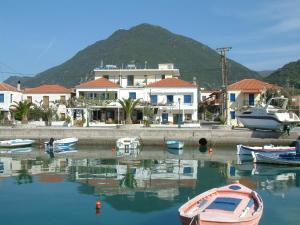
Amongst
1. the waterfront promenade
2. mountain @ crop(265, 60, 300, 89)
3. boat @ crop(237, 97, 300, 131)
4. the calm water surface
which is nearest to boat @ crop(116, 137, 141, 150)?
the calm water surface

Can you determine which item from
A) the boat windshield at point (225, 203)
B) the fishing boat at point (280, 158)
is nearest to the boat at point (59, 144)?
the fishing boat at point (280, 158)

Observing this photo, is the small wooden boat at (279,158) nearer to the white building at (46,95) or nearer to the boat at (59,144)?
the boat at (59,144)

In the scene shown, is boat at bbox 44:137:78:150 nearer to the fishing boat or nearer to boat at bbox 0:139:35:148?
boat at bbox 0:139:35:148

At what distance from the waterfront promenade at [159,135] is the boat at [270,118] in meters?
1.11

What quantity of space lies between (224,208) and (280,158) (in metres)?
22.3

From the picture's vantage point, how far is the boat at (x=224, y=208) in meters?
14.9

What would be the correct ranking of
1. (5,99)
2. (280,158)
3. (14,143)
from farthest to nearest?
(5,99) → (14,143) → (280,158)

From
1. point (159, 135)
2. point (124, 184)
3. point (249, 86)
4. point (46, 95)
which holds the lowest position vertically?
point (124, 184)

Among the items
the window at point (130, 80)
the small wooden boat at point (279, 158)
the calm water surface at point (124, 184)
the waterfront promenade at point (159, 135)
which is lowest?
the calm water surface at point (124, 184)

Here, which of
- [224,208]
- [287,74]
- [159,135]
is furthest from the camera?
[287,74]

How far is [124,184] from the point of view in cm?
2766

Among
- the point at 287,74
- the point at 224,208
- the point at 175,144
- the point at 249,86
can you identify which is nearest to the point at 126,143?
the point at 175,144

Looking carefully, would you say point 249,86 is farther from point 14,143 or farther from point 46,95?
point 14,143

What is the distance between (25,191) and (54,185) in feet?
7.62
